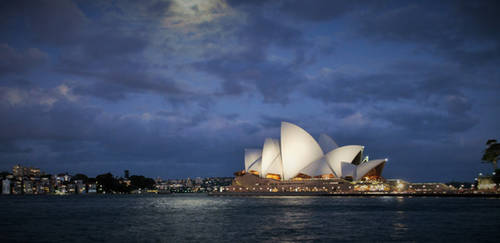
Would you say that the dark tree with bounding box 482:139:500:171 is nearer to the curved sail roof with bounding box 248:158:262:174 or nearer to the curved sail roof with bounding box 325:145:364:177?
the curved sail roof with bounding box 325:145:364:177

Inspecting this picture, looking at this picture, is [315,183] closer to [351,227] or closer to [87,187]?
[351,227]

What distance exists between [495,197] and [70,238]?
262 ft

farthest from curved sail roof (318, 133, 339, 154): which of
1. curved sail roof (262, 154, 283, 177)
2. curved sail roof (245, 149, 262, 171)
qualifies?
curved sail roof (245, 149, 262, 171)

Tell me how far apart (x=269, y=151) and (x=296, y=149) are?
1411 cm

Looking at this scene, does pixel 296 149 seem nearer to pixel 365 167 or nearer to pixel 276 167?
pixel 276 167

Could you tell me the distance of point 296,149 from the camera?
101 metres

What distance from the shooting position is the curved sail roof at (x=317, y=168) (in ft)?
343

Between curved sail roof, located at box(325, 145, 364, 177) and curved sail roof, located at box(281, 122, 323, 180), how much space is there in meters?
4.43

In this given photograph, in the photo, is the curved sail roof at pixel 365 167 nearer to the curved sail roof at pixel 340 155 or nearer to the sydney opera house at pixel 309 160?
the sydney opera house at pixel 309 160

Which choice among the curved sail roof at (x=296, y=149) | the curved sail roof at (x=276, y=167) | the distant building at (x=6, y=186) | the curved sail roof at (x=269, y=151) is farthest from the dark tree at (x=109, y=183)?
the curved sail roof at (x=296, y=149)

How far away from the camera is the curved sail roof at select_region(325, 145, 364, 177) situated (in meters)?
106

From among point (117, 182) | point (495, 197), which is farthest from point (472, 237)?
point (117, 182)

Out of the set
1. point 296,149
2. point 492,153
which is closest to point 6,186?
point 296,149

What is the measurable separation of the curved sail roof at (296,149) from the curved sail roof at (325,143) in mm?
6362
